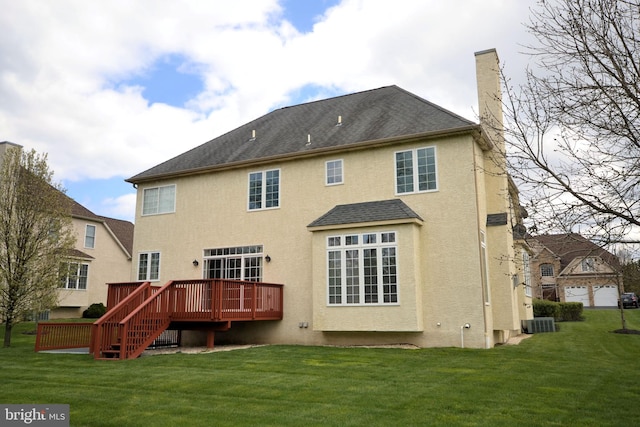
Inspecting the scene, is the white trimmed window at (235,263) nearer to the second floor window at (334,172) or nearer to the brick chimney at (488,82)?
the second floor window at (334,172)

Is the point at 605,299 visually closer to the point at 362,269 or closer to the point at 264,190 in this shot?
the point at 362,269

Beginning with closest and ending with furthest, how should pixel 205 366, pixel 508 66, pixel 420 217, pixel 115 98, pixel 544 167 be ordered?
pixel 544 167, pixel 508 66, pixel 205 366, pixel 420 217, pixel 115 98

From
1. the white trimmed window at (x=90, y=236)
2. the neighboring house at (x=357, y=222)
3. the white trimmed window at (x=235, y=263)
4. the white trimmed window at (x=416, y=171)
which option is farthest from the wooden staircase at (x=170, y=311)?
the white trimmed window at (x=90, y=236)

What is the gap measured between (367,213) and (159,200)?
29.9ft

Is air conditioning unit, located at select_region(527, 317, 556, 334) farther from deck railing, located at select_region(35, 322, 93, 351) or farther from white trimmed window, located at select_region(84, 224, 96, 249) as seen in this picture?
white trimmed window, located at select_region(84, 224, 96, 249)

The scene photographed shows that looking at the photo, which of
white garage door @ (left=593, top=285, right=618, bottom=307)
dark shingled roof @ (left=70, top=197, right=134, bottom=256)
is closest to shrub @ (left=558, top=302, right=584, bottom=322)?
white garage door @ (left=593, top=285, right=618, bottom=307)

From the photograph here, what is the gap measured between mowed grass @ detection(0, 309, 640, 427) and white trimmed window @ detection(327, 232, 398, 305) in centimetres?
177

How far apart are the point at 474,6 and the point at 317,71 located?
828cm

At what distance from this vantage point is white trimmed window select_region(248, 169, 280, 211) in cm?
1741

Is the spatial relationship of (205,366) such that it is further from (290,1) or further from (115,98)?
(115,98)

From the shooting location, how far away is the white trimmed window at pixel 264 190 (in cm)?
1741

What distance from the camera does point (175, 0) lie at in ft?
42.1

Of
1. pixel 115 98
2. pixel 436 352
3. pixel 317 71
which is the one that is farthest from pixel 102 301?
pixel 436 352

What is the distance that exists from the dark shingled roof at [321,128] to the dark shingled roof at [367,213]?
6.71 ft
